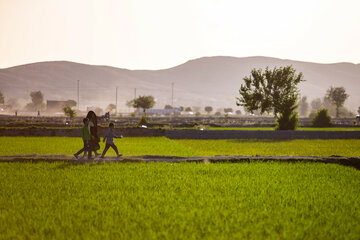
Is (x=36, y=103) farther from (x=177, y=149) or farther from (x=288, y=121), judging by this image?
(x=177, y=149)

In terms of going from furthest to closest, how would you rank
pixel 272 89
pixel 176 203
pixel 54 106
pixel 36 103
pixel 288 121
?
pixel 36 103 < pixel 54 106 < pixel 272 89 < pixel 288 121 < pixel 176 203

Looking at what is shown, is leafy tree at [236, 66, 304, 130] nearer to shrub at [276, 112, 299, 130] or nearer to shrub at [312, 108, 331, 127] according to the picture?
shrub at [312, 108, 331, 127]

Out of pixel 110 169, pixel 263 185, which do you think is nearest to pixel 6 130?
pixel 110 169

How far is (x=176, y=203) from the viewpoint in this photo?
898cm

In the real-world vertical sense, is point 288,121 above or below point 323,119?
below

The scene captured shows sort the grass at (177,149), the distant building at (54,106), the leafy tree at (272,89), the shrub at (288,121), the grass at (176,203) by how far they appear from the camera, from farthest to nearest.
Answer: the distant building at (54,106) → the leafy tree at (272,89) → the shrub at (288,121) → the grass at (177,149) → the grass at (176,203)

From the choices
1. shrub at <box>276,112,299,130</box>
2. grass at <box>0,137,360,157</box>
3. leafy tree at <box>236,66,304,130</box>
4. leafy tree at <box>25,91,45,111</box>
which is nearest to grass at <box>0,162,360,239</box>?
grass at <box>0,137,360,157</box>

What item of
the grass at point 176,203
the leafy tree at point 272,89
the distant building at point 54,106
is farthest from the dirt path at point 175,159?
the distant building at point 54,106

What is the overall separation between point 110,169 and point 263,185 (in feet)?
18.5

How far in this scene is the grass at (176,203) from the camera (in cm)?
707

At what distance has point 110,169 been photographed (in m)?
14.0

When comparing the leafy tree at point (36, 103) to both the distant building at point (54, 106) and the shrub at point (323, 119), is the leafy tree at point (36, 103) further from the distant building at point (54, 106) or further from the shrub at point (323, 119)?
the shrub at point (323, 119)

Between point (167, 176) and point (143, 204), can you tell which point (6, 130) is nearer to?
point (167, 176)

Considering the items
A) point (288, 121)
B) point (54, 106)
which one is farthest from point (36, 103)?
point (288, 121)
